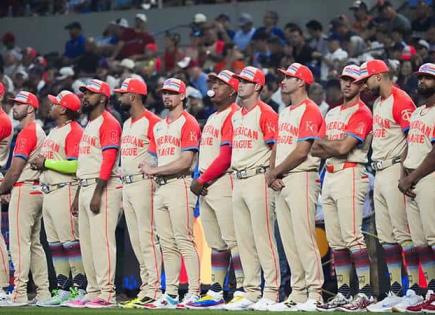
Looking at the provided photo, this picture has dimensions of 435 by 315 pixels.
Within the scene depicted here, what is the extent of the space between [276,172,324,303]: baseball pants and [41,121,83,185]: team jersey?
320 cm

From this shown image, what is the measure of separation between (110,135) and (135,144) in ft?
1.21

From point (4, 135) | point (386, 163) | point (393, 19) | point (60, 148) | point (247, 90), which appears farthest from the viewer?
point (393, 19)

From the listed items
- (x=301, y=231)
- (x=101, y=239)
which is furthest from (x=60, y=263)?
(x=301, y=231)

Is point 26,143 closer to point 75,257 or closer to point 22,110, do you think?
point 22,110

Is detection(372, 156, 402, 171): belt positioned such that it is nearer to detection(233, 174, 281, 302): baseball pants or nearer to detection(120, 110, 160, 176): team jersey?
detection(233, 174, 281, 302): baseball pants

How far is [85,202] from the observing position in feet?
49.2

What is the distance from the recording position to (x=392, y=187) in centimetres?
1274

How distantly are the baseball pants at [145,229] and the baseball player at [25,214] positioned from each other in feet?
5.01

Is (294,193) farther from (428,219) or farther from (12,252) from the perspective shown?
(12,252)

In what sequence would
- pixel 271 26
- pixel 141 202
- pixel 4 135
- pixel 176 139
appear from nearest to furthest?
pixel 176 139, pixel 141 202, pixel 4 135, pixel 271 26

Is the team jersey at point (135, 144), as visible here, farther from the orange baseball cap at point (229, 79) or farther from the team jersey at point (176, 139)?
the orange baseball cap at point (229, 79)

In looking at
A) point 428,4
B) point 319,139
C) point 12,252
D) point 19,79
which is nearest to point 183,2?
point 19,79

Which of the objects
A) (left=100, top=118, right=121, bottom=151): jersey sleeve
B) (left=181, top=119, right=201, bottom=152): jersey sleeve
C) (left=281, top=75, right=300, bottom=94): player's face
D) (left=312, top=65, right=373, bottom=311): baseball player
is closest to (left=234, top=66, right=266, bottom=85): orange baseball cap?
(left=281, top=75, right=300, bottom=94): player's face

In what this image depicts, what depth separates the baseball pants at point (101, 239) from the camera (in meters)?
14.9
